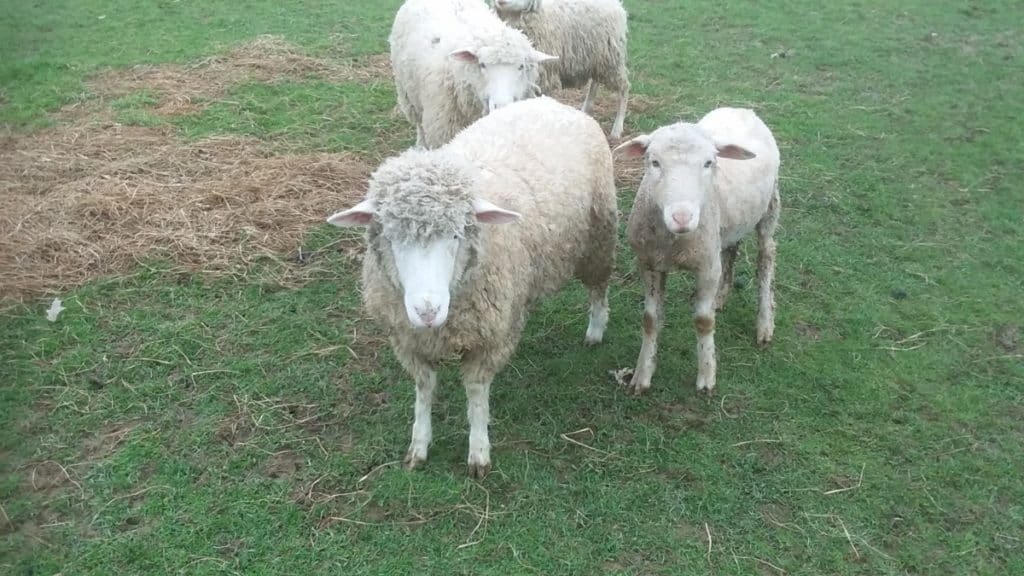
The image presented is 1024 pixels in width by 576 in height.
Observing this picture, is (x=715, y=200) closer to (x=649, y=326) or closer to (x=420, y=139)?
(x=649, y=326)

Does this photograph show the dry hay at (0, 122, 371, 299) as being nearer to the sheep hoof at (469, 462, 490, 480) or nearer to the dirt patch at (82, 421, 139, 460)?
the dirt patch at (82, 421, 139, 460)

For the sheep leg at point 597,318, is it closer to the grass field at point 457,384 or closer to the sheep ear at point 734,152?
the grass field at point 457,384

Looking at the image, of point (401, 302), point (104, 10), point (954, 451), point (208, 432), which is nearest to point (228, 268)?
point (208, 432)

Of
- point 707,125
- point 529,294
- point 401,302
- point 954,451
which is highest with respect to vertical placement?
point 707,125

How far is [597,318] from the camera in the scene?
4.77 metres

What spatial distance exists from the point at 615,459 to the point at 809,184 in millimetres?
4128

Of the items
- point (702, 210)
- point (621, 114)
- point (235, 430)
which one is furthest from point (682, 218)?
point (621, 114)

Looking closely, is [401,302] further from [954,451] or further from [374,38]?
[374,38]

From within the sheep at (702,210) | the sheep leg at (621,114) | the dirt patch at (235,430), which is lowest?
the dirt patch at (235,430)

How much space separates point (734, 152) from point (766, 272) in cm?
118

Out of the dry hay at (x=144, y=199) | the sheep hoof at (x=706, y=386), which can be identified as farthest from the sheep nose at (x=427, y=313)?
the dry hay at (x=144, y=199)

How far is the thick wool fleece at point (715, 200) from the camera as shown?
3891mm

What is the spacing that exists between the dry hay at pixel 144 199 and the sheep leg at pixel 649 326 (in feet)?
9.53

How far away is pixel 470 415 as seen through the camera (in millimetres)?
3746
